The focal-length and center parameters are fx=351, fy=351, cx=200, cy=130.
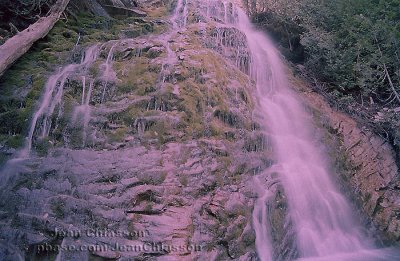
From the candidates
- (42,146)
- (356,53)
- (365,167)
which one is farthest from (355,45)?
(42,146)

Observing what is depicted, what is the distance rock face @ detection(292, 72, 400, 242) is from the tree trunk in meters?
6.41

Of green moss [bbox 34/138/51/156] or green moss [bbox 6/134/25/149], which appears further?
green moss [bbox 6/134/25/149]

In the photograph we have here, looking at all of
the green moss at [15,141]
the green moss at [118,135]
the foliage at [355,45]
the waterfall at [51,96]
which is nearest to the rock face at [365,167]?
the foliage at [355,45]

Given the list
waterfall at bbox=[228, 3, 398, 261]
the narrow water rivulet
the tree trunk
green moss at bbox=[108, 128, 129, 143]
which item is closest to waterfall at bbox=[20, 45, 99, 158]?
the narrow water rivulet

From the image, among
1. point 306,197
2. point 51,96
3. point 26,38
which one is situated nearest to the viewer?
point 51,96

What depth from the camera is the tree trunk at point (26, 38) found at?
21.9 feet

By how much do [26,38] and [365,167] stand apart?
7.79 m

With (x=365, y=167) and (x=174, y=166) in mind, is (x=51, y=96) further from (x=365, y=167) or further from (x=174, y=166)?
(x=365, y=167)

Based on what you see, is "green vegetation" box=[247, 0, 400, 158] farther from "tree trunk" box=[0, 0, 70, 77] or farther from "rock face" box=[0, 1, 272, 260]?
"tree trunk" box=[0, 0, 70, 77]

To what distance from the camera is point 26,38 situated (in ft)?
24.2

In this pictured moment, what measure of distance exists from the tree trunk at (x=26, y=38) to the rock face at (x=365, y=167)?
641 cm

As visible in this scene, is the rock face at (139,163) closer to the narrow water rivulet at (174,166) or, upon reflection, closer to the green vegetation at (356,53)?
the narrow water rivulet at (174,166)

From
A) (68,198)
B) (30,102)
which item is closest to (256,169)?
(68,198)

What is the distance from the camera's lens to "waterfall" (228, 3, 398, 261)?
19.8 feet
